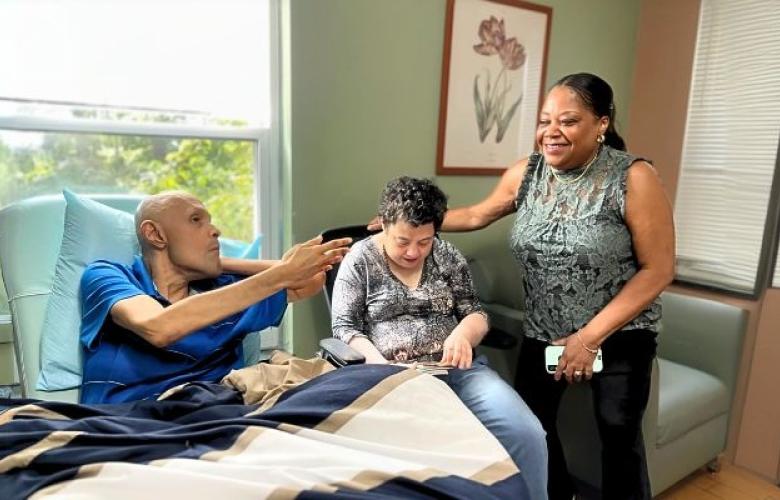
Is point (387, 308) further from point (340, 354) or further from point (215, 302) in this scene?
point (215, 302)

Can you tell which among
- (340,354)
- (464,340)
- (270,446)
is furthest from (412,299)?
Result: (270,446)

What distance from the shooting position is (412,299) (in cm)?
176

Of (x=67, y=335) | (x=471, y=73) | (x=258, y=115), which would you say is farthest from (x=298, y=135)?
(x=67, y=335)

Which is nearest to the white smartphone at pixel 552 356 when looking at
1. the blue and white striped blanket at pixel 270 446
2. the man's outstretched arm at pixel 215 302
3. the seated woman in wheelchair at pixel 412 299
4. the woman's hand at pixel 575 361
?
the woman's hand at pixel 575 361

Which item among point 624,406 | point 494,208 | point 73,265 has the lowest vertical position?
point 624,406

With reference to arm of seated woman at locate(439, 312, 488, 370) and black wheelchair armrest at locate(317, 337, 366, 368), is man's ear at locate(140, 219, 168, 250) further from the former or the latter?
arm of seated woman at locate(439, 312, 488, 370)

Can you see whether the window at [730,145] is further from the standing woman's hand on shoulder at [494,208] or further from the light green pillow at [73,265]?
the light green pillow at [73,265]

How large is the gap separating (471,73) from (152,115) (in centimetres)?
129

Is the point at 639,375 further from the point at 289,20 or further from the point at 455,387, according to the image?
the point at 289,20

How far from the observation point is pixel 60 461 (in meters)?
1.01

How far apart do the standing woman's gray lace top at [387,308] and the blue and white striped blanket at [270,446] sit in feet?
1.22

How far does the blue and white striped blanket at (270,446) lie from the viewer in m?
0.95

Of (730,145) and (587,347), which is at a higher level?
(730,145)

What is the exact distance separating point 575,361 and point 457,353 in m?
0.33
